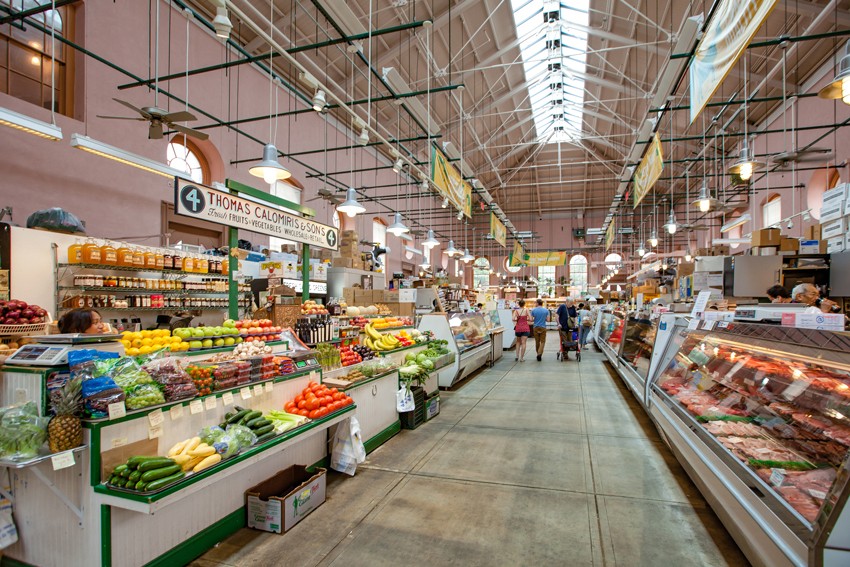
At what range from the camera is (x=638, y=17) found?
37.2 feet

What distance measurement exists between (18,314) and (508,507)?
5.11 m

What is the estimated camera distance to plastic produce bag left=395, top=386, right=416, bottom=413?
5.08m

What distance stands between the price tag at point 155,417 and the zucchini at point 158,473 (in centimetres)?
31

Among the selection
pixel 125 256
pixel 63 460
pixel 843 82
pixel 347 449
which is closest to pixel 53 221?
pixel 125 256

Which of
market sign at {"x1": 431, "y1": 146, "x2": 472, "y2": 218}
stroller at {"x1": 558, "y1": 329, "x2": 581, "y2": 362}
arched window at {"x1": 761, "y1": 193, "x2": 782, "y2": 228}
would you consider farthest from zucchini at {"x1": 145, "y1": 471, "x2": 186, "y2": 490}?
arched window at {"x1": 761, "y1": 193, "x2": 782, "y2": 228}

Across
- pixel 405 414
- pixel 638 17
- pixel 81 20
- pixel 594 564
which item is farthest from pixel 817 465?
pixel 638 17

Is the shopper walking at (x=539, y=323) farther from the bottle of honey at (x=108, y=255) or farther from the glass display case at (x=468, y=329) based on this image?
the bottle of honey at (x=108, y=255)

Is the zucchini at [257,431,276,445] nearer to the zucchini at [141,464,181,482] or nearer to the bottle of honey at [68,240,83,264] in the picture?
the zucchini at [141,464,181,482]

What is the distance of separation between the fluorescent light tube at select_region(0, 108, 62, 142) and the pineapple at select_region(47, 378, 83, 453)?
418 centimetres

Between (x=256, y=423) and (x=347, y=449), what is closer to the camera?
(x=256, y=423)

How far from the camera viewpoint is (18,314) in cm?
448

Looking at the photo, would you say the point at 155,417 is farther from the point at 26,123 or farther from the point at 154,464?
the point at 26,123

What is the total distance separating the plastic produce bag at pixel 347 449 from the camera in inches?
150

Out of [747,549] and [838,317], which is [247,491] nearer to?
[747,549]
